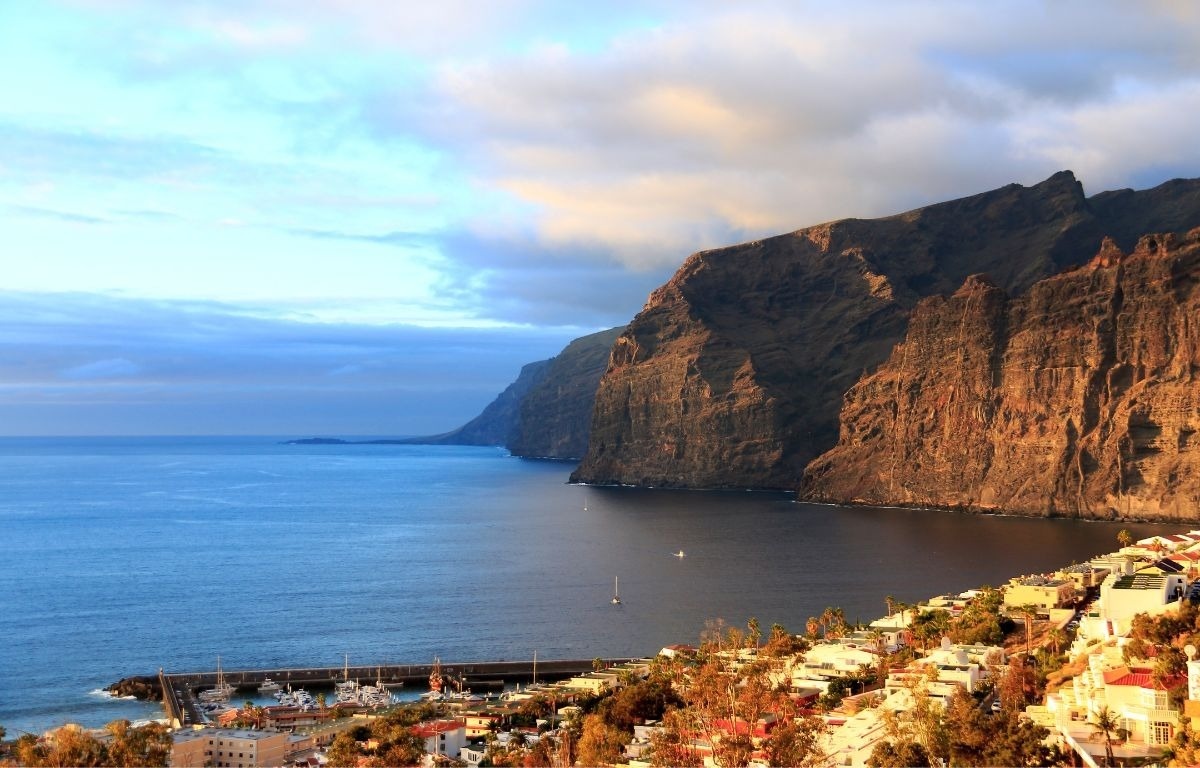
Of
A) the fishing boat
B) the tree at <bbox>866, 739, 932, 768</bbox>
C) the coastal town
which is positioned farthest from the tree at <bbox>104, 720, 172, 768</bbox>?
the tree at <bbox>866, 739, 932, 768</bbox>

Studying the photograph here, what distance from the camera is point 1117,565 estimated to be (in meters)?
91.3

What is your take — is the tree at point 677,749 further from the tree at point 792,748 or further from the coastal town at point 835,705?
the tree at point 792,748

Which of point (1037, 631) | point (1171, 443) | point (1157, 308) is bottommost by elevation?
point (1037, 631)

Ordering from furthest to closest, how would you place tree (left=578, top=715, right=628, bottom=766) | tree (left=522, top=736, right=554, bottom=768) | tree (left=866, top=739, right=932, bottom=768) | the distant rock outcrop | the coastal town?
the distant rock outcrop, tree (left=578, top=715, right=628, bottom=766), tree (left=522, top=736, right=554, bottom=768), the coastal town, tree (left=866, top=739, right=932, bottom=768)

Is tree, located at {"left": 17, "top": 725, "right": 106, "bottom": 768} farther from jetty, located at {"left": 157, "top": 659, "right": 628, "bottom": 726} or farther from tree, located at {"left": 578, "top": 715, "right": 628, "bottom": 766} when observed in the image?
jetty, located at {"left": 157, "top": 659, "right": 628, "bottom": 726}

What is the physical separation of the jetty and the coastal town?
2.30m

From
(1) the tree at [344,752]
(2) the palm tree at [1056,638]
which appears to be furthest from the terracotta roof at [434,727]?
(2) the palm tree at [1056,638]

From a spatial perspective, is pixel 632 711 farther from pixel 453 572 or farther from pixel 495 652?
pixel 453 572

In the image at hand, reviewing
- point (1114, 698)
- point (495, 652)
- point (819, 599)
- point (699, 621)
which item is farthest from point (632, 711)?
point (819, 599)

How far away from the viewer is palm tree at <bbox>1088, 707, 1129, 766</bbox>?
43156 mm

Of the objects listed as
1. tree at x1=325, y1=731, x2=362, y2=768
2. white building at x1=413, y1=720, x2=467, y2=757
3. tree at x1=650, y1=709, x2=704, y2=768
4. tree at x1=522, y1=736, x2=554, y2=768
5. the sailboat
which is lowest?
the sailboat

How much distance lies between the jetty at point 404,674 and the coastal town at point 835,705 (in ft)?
7.55

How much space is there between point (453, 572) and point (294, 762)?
82.4 metres

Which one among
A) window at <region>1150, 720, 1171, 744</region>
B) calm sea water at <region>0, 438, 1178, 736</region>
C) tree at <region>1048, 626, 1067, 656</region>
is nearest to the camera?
window at <region>1150, 720, 1171, 744</region>
